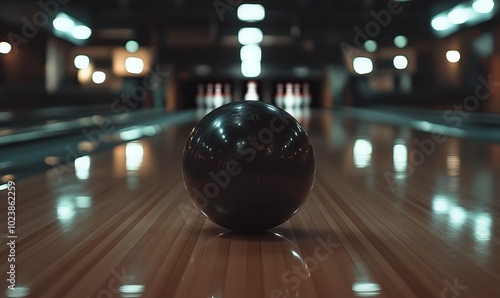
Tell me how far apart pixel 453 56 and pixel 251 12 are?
439 cm

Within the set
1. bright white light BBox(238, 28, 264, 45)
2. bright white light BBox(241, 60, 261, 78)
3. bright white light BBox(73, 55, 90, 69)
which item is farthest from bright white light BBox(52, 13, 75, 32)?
bright white light BBox(241, 60, 261, 78)

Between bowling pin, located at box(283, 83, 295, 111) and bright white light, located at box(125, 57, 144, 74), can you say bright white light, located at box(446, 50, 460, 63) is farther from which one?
bowling pin, located at box(283, 83, 295, 111)

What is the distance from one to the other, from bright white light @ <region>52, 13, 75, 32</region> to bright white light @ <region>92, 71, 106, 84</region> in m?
0.88

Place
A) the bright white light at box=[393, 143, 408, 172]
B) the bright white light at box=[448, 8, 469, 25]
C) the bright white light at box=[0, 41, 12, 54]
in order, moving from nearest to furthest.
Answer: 1. the bright white light at box=[393, 143, 408, 172]
2. the bright white light at box=[0, 41, 12, 54]
3. the bright white light at box=[448, 8, 469, 25]

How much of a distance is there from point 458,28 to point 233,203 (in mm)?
8073

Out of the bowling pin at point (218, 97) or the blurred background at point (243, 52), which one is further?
the bowling pin at point (218, 97)

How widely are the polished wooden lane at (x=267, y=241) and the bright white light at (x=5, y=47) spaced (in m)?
1.58

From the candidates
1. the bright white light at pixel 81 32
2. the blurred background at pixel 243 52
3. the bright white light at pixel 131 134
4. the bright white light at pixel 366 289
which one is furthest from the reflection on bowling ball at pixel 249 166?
the bright white light at pixel 81 32

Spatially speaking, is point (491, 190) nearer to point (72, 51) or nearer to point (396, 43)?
point (72, 51)

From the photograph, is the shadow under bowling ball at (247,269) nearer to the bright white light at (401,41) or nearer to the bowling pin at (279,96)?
the bright white light at (401,41)

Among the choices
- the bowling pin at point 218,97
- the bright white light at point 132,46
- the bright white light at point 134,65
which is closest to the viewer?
the bright white light at point 134,65

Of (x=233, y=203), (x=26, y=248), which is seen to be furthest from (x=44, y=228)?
(x=233, y=203)

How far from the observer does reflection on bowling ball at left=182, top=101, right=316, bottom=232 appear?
6.75 feet

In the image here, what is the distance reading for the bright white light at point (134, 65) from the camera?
12055 millimetres
